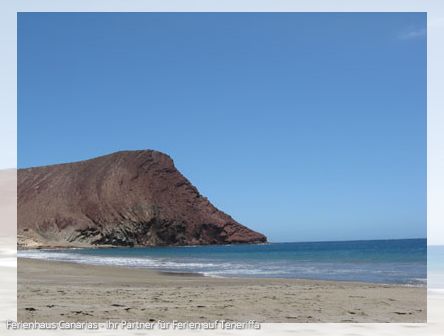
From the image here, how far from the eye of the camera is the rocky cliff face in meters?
124

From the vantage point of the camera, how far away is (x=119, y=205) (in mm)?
129750

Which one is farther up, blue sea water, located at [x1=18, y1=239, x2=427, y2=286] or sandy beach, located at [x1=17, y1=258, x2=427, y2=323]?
sandy beach, located at [x1=17, y1=258, x2=427, y2=323]

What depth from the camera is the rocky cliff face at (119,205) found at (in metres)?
124

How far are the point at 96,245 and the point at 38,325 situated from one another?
115478mm

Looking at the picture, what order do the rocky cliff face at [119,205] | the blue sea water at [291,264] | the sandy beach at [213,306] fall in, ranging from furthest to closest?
the rocky cliff face at [119,205] → the blue sea water at [291,264] → the sandy beach at [213,306]

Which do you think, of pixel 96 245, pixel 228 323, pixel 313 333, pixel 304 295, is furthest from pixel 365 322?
pixel 96 245

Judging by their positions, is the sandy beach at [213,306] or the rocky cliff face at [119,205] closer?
the sandy beach at [213,306]

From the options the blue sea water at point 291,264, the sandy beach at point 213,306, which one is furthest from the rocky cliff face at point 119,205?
the sandy beach at point 213,306

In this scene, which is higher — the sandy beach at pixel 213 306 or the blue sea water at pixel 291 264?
the sandy beach at pixel 213 306

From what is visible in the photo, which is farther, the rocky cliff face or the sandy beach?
the rocky cliff face

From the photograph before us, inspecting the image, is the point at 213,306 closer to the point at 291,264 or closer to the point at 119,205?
the point at 291,264

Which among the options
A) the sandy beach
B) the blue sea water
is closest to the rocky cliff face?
the blue sea water

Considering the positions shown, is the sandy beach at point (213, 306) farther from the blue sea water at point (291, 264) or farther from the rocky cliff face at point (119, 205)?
the rocky cliff face at point (119, 205)

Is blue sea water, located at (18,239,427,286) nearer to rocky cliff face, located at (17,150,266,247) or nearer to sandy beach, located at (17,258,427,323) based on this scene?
sandy beach, located at (17,258,427,323)
